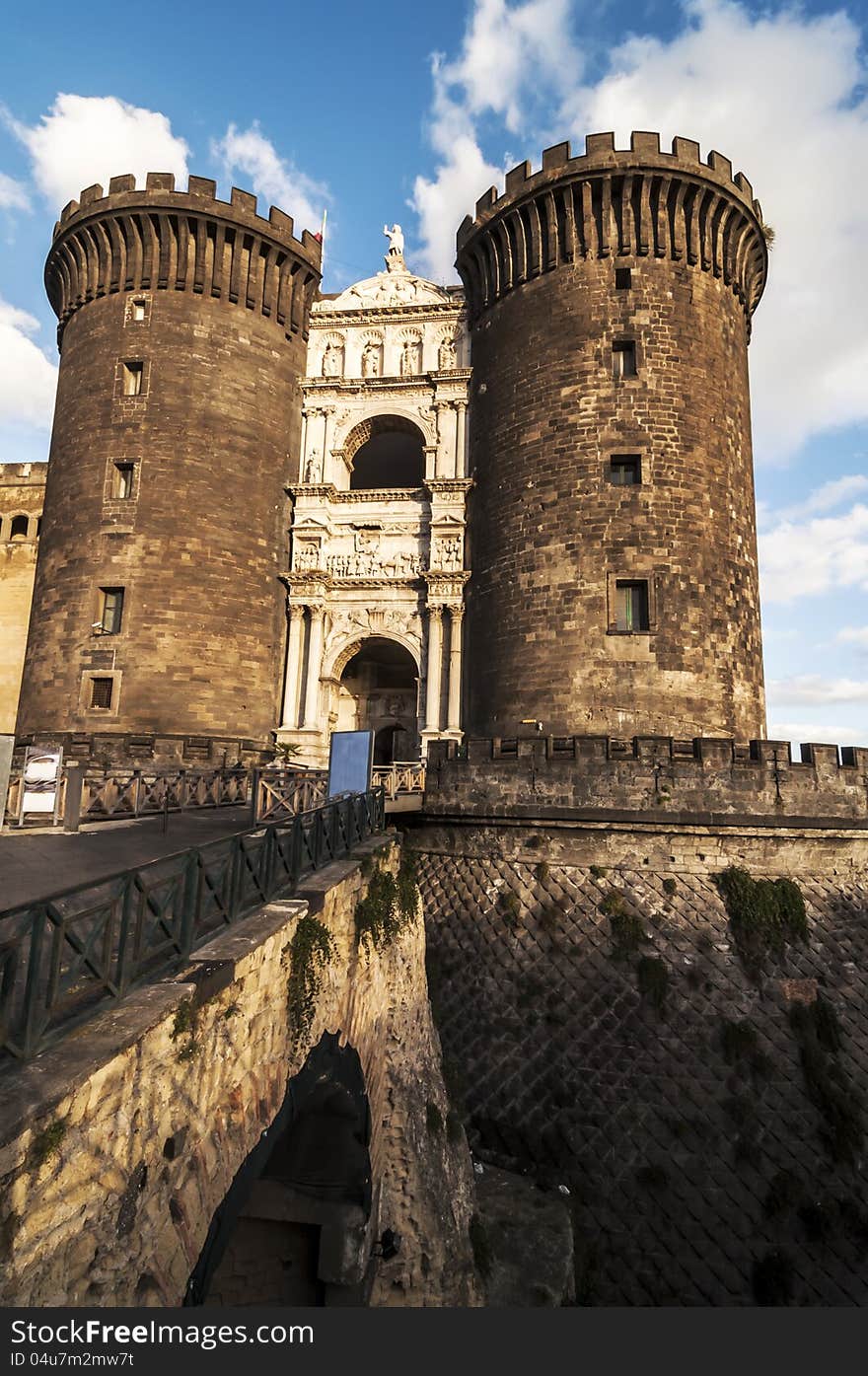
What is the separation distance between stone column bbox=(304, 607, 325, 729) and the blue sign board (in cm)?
Answer: 918

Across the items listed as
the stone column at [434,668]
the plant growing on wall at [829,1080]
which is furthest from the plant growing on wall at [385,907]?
the stone column at [434,668]

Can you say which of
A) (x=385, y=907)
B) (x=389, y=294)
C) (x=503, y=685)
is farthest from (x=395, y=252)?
(x=385, y=907)

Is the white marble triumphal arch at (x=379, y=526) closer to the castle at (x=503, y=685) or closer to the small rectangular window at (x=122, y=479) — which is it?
the castle at (x=503, y=685)

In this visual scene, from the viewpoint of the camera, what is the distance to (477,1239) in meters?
8.64

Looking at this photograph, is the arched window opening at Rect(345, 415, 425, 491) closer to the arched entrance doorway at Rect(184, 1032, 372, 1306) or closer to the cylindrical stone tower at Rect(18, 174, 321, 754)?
the cylindrical stone tower at Rect(18, 174, 321, 754)

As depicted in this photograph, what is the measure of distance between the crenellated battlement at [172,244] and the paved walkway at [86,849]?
17.0 metres

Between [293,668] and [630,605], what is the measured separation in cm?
961

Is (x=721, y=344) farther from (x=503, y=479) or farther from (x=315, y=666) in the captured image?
(x=315, y=666)

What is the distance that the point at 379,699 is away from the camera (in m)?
24.0

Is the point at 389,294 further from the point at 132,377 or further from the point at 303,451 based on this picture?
the point at 132,377

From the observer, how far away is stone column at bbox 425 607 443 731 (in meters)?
20.2

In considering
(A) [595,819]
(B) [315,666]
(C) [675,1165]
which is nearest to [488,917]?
(A) [595,819]

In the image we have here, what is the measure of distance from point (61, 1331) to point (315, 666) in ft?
61.4

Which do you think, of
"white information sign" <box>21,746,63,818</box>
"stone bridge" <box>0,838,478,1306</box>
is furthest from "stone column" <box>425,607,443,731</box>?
"white information sign" <box>21,746,63,818</box>
